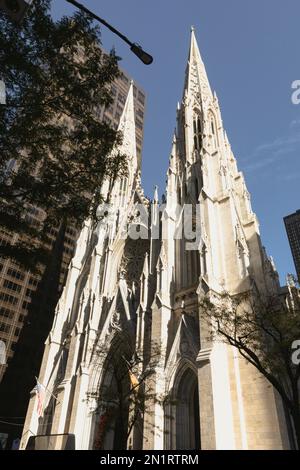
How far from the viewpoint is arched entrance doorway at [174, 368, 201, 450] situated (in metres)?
18.8

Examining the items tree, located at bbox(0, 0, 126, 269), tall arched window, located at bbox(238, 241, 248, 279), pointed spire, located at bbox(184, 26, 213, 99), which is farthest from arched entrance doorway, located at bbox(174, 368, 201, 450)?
pointed spire, located at bbox(184, 26, 213, 99)

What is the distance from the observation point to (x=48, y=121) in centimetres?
1121

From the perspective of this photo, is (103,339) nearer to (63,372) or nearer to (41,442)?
(63,372)

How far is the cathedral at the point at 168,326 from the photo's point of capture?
57.0 feet

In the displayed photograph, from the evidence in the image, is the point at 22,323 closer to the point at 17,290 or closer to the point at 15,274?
the point at 17,290

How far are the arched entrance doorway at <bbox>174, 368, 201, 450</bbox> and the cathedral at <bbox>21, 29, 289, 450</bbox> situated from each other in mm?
60

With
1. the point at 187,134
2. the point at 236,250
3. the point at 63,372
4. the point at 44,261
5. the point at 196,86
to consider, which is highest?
the point at 196,86

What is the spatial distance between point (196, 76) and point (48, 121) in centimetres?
3778

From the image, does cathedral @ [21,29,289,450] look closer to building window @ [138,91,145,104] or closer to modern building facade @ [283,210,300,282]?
building window @ [138,91,145,104]

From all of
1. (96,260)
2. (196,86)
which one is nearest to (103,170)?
(96,260)

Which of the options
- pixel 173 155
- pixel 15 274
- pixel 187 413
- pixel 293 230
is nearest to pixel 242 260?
pixel 187 413

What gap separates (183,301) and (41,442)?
1571cm

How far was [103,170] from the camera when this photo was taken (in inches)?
468

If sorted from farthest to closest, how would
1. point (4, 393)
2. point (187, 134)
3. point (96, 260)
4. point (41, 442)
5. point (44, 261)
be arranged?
point (4, 393)
point (187, 134)
point (96, 260)
point (44, 261)
point (41, 442)
